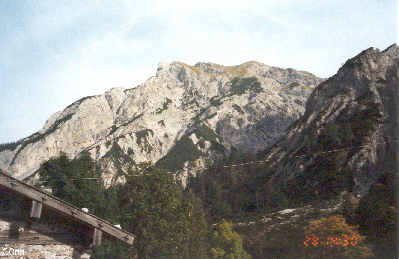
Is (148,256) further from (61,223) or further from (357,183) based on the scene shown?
(357,183)

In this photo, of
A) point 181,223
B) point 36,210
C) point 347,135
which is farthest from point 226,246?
Answer: point 347,135

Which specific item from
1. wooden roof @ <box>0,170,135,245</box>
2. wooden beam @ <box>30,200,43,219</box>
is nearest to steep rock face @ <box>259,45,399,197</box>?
wooden roof @ <box>0,170,135,245</box>

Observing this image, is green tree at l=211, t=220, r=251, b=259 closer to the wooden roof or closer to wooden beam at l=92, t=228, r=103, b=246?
the wooden roof

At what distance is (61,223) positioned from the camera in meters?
11.9

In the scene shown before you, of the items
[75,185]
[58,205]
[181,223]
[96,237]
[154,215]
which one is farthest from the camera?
[75,185]

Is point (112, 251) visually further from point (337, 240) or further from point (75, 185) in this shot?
point (337, 240)

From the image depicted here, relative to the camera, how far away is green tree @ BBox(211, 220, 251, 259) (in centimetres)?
4734

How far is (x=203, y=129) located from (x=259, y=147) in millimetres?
34846

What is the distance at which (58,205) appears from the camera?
441 inches

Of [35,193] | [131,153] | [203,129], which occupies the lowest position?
[35,193]

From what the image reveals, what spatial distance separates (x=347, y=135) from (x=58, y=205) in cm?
8826

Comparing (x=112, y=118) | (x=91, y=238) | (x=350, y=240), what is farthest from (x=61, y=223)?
(x=112, y=118)

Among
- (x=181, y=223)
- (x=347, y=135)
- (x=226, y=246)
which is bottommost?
(x=226, y=246)

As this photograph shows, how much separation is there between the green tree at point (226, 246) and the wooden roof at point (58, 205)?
38.0 m
